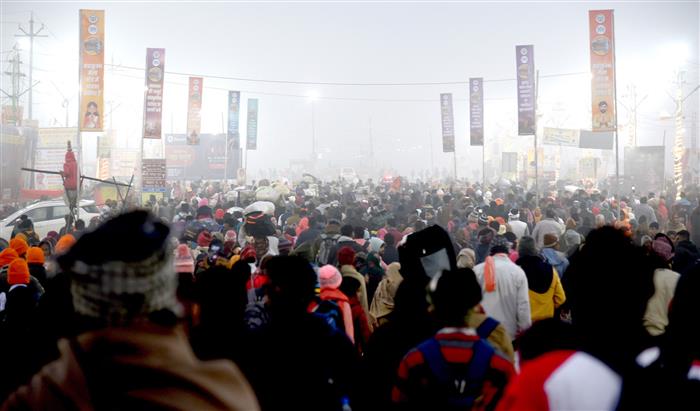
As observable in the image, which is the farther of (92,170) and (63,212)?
(92,170)

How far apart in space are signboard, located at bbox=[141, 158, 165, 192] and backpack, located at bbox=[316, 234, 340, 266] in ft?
36.5

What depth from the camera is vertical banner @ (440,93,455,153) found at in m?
32.3

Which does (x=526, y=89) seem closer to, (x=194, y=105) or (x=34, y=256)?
(x=194, y=105)

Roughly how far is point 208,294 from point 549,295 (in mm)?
4232

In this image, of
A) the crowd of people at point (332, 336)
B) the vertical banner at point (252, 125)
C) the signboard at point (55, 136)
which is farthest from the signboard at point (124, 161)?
the crowd of people at point (332, 336)

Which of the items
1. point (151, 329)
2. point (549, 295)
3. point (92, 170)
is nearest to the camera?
point (151, 329)

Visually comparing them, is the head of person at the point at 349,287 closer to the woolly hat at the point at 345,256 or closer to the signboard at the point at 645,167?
the woolly hat at the point at 345,256

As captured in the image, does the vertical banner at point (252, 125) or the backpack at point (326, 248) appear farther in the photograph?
the vertical banner at point (252, 125)

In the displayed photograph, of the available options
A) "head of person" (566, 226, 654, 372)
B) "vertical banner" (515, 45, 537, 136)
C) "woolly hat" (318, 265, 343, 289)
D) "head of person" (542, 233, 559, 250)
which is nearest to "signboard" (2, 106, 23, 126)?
"vertical banner" (515, 45, 537, 136)

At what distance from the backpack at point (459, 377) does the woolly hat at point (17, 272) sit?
12.6 ft

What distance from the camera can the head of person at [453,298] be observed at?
300 centimetres

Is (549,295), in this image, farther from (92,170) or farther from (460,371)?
(92,170)

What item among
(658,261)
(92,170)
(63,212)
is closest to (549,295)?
(658,261)

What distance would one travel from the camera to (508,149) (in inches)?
3720
